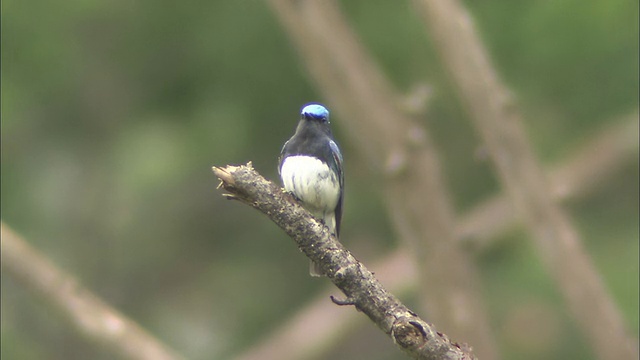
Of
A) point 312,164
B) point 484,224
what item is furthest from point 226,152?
point 312,164

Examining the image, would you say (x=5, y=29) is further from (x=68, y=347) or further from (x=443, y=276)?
(x=443, y=276)

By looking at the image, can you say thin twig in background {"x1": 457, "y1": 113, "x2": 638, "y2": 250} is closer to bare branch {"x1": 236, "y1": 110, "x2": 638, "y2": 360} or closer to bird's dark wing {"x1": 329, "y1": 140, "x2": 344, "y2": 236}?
bare branch {"x1": 236, "y1": 110, "x2": 638, "y2": 360}

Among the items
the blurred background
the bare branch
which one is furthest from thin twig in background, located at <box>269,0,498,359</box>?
the bare branch

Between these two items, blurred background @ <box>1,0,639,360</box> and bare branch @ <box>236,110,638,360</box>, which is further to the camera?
bare branch @ <box>236,110,638,360</box>

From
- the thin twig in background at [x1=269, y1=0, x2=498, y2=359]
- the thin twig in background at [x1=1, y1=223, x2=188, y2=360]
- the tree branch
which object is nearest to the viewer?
the tree branch

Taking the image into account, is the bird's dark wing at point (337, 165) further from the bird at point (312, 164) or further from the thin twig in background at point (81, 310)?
the thin twig in background at point (81, 310)

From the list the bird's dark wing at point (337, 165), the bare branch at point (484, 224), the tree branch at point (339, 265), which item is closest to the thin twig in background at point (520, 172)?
the bare branch at point (484, 224)
